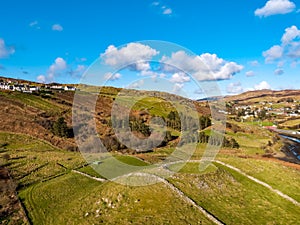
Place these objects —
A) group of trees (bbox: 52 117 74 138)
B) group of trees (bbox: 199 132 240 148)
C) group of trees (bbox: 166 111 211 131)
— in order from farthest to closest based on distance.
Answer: group of trees (bbox: 166 111 211 131), group of trees (bbox: 199 132 240 148), group of trees (bbox: 52 117 74 138)

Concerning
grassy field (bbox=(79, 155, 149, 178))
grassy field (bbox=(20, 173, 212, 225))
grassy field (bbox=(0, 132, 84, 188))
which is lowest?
grassy field (bbox=(20, 173, 212, 225))

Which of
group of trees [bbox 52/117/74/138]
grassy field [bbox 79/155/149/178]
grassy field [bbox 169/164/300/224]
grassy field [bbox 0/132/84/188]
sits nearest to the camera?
grassy field [bbox 169/164/300/224]

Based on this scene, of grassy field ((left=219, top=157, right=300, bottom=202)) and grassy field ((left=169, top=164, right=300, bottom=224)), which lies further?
grassy field ((left=219, top=157, right=300, bottom=202))

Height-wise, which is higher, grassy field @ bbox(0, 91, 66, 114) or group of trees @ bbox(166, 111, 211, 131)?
grassy field @ bbox(0, 91, 66, 114)

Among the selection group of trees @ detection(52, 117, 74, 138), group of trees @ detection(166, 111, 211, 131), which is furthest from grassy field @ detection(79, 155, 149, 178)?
group of trees @ detection(166, 111, 211, 131)

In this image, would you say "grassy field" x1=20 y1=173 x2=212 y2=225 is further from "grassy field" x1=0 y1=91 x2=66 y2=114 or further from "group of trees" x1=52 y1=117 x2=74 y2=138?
"grassy field" x1=0 y1=91 x2=66 y2=114

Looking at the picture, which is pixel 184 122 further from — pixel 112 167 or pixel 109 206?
pixel 109 206

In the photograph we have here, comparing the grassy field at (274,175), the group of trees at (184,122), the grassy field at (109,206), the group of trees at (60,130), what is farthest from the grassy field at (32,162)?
the group of trees at (184,122)
